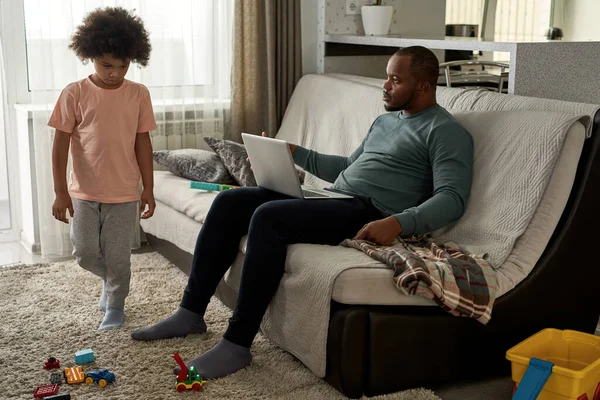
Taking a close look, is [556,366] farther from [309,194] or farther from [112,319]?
[112,319]

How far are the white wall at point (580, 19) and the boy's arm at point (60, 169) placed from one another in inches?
107

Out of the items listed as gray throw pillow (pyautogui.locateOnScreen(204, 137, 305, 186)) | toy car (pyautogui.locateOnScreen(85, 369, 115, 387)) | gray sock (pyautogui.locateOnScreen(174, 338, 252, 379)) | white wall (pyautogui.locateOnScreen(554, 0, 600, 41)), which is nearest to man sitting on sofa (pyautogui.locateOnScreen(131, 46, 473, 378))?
gray sock (pyautogui.locateOnScreen(174, 338, 252, 379))

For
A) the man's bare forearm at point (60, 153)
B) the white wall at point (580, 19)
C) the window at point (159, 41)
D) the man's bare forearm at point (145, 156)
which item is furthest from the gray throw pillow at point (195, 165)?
the white wall at point (580, 19)

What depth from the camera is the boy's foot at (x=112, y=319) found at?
2.79 meters

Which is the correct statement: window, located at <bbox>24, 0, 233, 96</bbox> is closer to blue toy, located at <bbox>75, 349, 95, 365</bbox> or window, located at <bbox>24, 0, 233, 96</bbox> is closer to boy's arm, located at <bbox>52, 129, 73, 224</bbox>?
boy's arm, located at <bbox>52, 129, 73, 224</bbox>

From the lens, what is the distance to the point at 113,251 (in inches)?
109

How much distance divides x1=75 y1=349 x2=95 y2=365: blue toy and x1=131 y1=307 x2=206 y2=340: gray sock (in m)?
0.20

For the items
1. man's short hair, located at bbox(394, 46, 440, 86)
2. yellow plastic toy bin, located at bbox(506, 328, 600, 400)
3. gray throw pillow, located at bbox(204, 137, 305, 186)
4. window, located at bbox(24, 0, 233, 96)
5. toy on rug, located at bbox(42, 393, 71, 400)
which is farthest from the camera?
window, located at bbox(24, 0, 233, 96)

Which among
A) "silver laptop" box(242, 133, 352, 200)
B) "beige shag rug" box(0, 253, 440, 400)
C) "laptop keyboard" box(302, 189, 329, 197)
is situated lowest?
"beige shag rug" box(0, 253, 440, 400)

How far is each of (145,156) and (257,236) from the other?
24.2 inches

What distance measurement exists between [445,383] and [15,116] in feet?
8.04

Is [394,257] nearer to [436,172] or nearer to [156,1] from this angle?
[436,172]

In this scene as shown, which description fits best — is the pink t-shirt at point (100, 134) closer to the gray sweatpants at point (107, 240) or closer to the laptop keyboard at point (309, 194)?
the gray sweatpants at point (107, 240)

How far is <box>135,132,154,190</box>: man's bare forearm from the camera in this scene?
9.17ft
